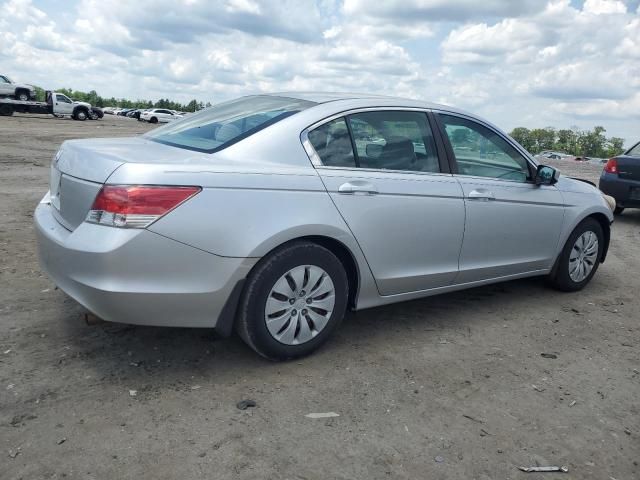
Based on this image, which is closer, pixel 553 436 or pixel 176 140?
pixel 553 436

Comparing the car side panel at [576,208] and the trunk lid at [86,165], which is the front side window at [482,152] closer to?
the car side panel at [576,208]

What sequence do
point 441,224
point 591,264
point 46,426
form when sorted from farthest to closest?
point 591,264
point 441,224
point 46,426

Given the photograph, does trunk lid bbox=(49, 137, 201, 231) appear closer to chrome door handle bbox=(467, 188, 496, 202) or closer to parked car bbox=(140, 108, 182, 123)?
chrome door handle bbox=(467, 188, 496, 202)

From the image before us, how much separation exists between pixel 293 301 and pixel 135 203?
1058mm

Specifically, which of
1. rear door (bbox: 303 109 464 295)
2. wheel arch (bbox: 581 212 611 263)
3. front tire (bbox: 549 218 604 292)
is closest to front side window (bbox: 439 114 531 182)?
rear door (bbox: 303 109 464 295)

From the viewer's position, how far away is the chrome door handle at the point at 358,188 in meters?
3.58

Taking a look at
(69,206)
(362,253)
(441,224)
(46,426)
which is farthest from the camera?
(441,224)

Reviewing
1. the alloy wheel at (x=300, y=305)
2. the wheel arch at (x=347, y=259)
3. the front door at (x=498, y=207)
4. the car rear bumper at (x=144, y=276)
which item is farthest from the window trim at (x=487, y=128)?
the car rear bumper at (x=144, y=276)

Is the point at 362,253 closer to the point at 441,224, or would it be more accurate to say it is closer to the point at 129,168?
the point at 441,224

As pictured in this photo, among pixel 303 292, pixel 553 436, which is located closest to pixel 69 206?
pixel 303 292

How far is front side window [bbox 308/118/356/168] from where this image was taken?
11.9 ft

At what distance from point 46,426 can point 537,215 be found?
12.5 feet

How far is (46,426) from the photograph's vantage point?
276 centimetres

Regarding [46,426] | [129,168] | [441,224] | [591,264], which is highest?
[129,168]
